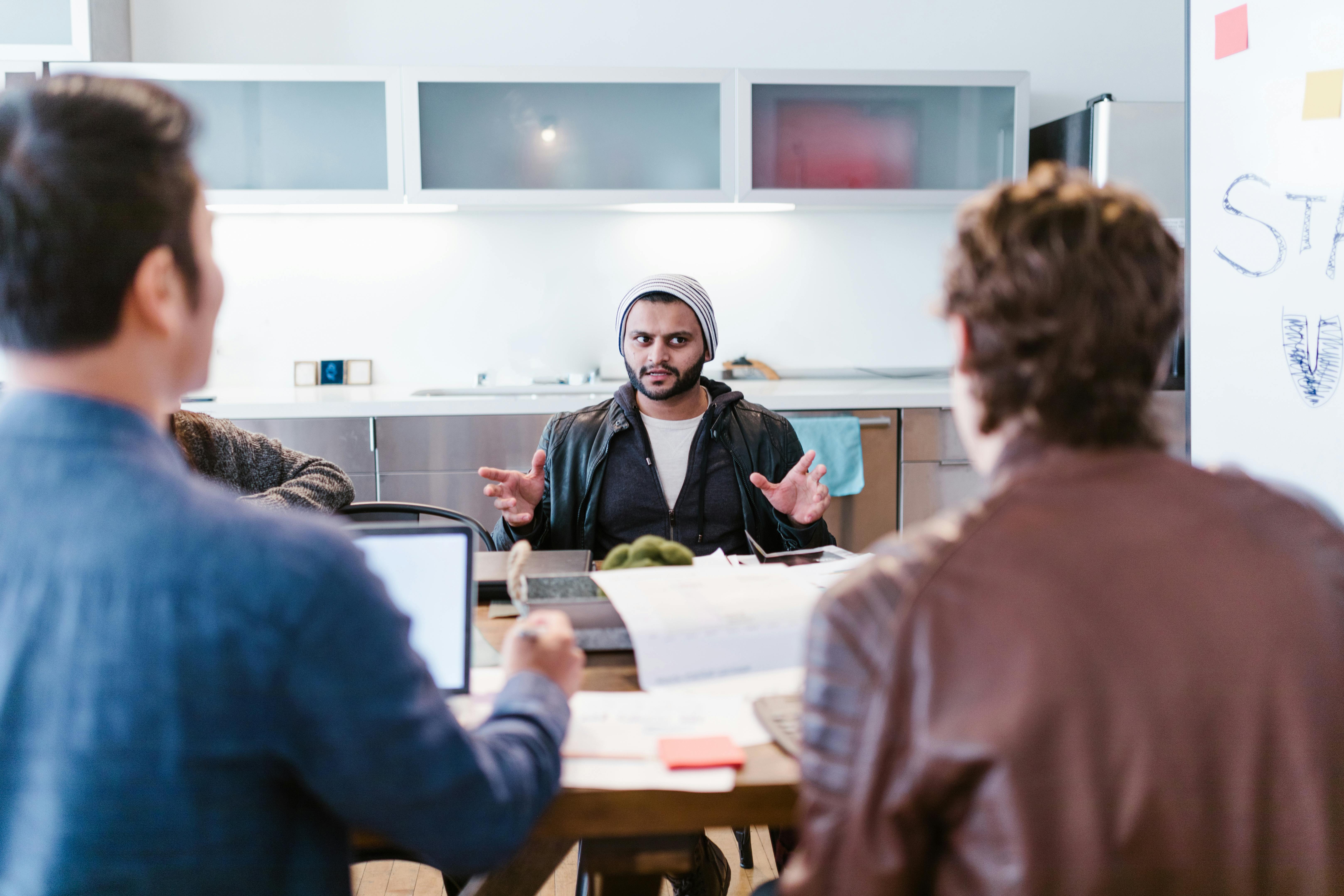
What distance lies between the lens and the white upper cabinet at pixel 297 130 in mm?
3209

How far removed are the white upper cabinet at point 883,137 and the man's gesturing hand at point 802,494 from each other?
172 cm

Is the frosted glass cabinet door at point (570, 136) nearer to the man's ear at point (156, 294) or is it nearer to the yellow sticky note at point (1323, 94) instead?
the yellow sticky note at point (1323, 94)

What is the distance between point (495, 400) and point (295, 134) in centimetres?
113

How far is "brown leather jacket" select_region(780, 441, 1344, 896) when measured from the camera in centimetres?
56

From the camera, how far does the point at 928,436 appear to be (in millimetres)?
3291

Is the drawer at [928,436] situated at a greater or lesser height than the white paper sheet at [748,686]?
greater

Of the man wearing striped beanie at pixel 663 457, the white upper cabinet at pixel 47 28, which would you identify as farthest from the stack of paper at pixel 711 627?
the white upper cabinet at pixel 47 28

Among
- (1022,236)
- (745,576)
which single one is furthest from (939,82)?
(1022,236)

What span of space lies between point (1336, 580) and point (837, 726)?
356mm

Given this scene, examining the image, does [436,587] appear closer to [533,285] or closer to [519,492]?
[519,492]

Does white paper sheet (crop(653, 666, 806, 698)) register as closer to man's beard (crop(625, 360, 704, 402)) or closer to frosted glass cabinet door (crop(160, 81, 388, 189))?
man's beard (crop(625, 360, 704, 402))

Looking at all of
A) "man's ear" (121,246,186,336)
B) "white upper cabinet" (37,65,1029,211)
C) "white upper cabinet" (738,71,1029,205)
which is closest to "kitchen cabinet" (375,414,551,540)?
"white upper cabinet" (37,65,1029,211)

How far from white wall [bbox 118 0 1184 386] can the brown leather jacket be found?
3.21 m

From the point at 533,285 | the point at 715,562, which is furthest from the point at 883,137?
the point at 715,562
